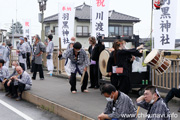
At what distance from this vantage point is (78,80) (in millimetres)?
12141

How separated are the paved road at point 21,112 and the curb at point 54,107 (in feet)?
0.46

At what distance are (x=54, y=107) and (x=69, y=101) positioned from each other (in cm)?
56

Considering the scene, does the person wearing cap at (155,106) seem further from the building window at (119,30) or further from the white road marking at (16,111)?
the building window at (119,30)

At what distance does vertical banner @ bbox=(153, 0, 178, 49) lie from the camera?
7.79 meters

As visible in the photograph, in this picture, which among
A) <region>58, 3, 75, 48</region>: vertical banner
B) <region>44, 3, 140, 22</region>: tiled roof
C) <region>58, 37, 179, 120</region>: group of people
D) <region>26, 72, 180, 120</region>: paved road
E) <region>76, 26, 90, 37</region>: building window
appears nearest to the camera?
<region>58, 37, 179, 120</region>: group of people

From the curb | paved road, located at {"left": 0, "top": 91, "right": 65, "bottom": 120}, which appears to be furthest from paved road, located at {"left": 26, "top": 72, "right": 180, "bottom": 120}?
paved road, located at {"left": 0, "top": 91, "right": 65, "bottom": 120}

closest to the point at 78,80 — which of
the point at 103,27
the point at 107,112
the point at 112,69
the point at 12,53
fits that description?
the point at 103,27

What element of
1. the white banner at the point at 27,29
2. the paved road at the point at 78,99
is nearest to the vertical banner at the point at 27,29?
the white banner at the point at 27,29

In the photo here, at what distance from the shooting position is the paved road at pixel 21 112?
7043 mm

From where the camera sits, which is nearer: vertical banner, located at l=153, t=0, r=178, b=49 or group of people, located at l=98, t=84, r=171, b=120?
group of people, located at l=98, t=84, r=171, b=120

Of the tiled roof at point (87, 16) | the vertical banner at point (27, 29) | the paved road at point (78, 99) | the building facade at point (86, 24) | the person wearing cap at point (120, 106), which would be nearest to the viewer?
the person wearing cap at point (120, 106)

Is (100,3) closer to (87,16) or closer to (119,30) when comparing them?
(87,16)

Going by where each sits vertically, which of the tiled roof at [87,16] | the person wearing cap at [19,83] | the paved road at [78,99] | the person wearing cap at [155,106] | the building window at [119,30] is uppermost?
the tiled roof at [87,16]

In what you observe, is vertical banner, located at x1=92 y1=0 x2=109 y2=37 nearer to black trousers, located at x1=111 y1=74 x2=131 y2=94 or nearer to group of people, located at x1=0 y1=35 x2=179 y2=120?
group of people, located at x1=0 y1=35 x2=179 y2=120
